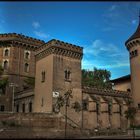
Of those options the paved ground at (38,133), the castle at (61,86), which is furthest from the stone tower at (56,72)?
the paved ground at (38,133)

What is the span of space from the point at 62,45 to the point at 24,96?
Result: 46.9ft

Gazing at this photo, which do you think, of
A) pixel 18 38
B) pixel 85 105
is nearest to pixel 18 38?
pixel 18 38

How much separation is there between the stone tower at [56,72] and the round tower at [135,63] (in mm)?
13344

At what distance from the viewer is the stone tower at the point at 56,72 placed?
45969mm

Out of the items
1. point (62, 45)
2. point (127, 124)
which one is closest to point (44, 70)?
point (62, 45)

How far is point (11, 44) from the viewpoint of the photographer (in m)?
64.0

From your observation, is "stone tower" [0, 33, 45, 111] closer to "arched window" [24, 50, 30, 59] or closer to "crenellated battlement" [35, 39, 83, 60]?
"arched window" [24, 50, 30, 59]

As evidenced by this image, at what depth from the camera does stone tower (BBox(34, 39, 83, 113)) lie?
45969 millimetres

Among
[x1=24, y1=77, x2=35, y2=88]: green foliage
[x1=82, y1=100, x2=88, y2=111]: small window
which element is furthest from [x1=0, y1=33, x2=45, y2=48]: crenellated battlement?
[x1=82, y1=100, x2=88, y2=111]: small window

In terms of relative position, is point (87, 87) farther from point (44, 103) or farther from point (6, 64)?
point (6, 64)

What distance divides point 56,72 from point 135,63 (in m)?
20.1

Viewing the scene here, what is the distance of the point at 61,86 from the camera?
153 feet

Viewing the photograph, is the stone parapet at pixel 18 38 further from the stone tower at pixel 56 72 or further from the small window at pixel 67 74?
the small window at pixel 67 74

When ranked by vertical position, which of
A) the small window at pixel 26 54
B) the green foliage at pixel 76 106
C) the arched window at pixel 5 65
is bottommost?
the green foliage at pixel 76 106
